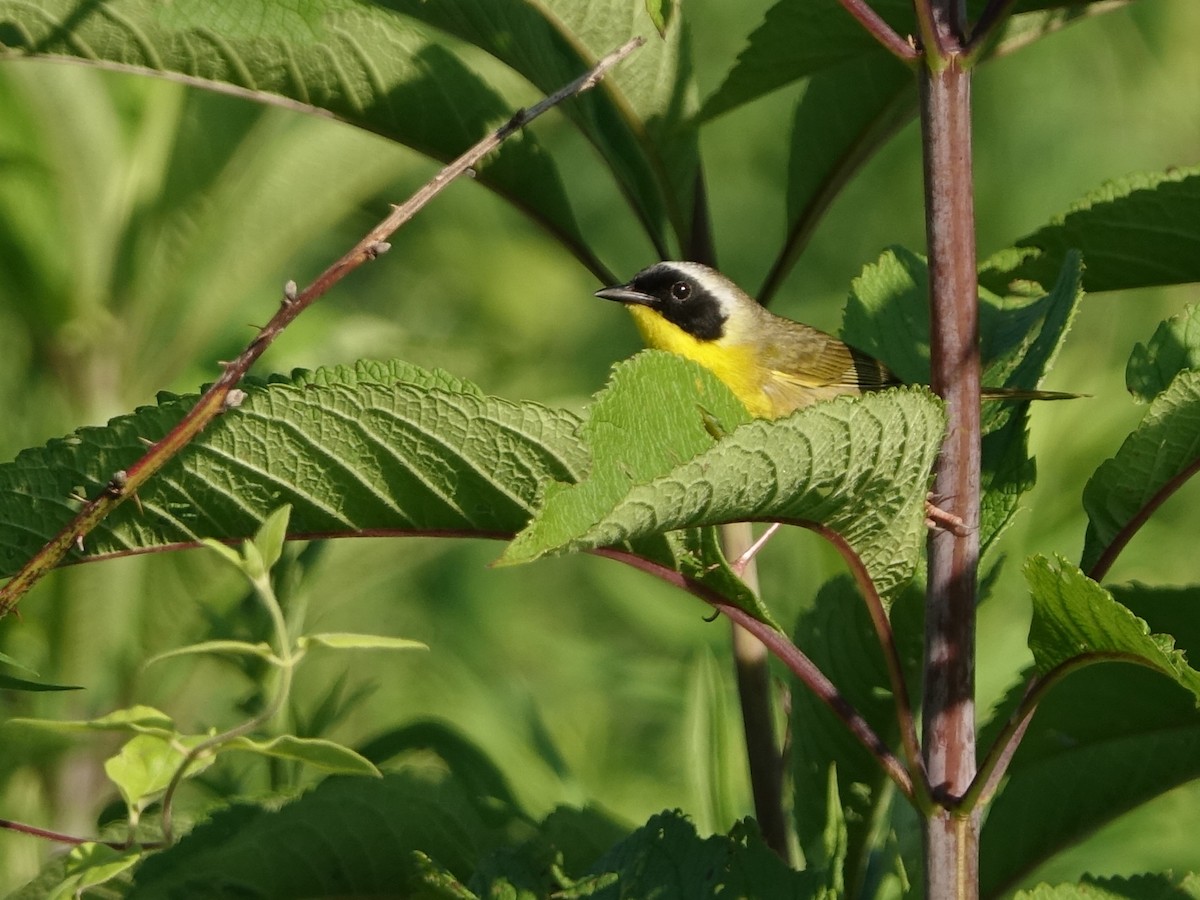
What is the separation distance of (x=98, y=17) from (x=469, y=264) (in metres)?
3.36

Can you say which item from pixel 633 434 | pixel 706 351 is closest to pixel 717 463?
pixel 633 434

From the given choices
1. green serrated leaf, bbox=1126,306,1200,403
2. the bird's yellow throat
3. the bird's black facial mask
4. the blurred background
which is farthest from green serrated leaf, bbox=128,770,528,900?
the bird's yellow throat

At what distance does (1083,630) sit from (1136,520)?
9.0 inches

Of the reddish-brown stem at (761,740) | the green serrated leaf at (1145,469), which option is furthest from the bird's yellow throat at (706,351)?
the green serrated leaf at (1145,469)

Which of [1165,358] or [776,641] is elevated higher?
[1165,358]

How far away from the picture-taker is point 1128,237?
1453mm

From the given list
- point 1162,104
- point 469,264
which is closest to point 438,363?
point 469,264

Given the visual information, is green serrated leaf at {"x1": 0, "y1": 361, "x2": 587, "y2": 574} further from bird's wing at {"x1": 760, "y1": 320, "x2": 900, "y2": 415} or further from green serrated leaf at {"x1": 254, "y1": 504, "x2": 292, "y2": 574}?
bird's wing at {"x1": 760, "y1": 320, "x2": 900, "y2": 415}

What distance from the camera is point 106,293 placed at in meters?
2.26

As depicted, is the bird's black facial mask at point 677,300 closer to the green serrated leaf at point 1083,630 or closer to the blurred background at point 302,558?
the blurred background at point 302,558

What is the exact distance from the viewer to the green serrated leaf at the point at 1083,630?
0.99 meters

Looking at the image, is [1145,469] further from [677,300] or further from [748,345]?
[748,345]

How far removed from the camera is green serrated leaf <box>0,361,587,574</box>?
1069 millimetres

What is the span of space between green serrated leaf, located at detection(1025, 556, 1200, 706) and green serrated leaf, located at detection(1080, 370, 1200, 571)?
0.61 feet
